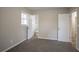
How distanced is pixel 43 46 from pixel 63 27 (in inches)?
34.1

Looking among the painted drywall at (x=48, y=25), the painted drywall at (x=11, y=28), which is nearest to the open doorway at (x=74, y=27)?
the painted drywall at (x=48, y=25)

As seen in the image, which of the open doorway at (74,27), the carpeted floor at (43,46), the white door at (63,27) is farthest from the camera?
the white door at (63,27)

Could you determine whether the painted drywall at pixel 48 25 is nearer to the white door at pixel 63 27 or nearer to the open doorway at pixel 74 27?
the white door at pixel 63 27

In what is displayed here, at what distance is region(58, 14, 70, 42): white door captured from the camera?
3.46 meters

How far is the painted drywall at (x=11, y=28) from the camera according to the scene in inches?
132

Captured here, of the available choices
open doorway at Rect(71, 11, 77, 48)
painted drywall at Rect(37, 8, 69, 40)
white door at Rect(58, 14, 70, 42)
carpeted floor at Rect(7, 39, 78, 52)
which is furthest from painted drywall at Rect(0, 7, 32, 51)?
open doorway at Rect(71, 11, 77, 48)

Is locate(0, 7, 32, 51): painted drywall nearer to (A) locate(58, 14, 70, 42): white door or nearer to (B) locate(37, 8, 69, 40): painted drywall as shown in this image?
(B) locate(37, 8, 69, 40): painted drywall

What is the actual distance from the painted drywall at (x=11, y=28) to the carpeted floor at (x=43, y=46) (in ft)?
0.77

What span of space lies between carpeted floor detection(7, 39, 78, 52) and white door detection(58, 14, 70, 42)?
6.7 inches

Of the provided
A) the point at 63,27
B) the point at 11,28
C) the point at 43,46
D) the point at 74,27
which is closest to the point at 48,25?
the point at 63,27
